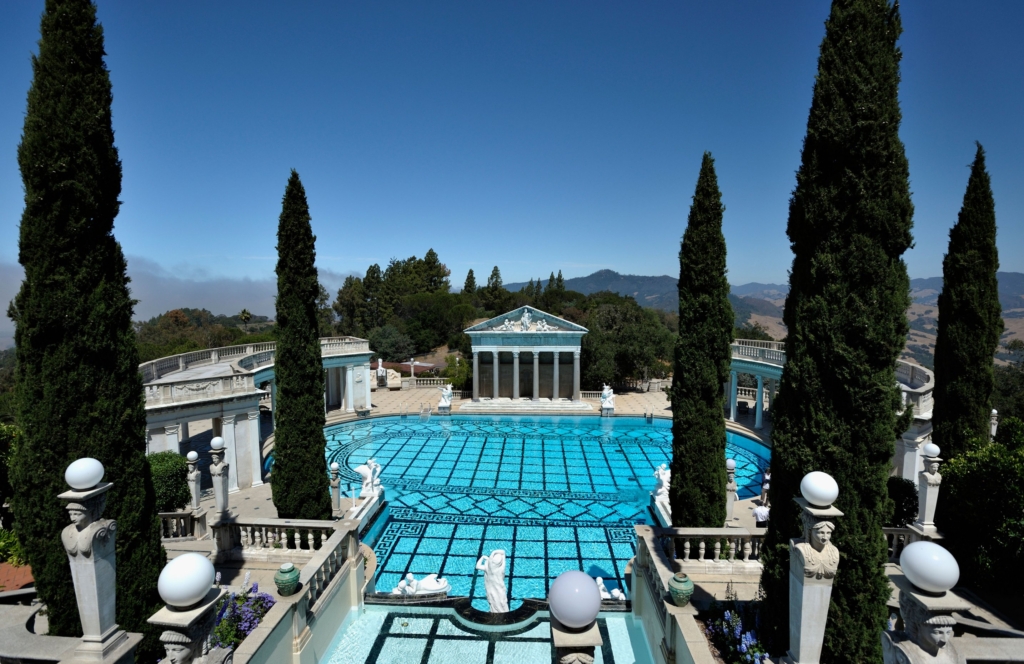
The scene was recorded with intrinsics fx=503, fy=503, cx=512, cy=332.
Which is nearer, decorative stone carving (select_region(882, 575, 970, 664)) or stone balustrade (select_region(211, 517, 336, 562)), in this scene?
decorative stone carving (select_region(882, 575, 970, 664))

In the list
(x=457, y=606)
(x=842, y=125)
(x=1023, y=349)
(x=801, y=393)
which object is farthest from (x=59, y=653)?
(x=1023, y=349)

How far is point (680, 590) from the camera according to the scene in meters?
6.77

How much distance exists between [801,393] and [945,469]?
634cm

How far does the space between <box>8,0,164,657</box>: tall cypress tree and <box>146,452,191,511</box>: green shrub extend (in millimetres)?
7522

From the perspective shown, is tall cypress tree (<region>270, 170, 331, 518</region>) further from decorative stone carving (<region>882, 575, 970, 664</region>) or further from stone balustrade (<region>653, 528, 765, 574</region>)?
decorative stone carving (<region>882, 575, 970, 664</region>)

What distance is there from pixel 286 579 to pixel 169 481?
9587 mm

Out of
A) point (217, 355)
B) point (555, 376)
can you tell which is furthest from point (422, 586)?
point (555, 376)

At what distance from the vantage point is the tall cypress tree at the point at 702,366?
11.1 m

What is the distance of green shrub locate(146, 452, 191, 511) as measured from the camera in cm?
1378

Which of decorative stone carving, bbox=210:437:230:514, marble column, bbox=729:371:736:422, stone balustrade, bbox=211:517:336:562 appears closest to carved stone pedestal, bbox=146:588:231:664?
stone balustrade, bbox=211:517:336:562

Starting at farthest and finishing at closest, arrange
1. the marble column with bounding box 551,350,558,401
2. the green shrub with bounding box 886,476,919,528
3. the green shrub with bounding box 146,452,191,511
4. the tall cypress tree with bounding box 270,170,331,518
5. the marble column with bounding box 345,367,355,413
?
the marble column with bounding box 551,350,558,401, the marble column with bounding box 345,367,355,413, the green shrub with bounding box 146,452,191,511, the tall cypress tree with bounding box 270,170,331,518, the green shrub with bounding box 886,476,919,528

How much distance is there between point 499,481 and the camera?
19.4 metres

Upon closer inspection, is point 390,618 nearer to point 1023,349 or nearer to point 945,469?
point 945,469

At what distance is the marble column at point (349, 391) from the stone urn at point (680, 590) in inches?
1048
